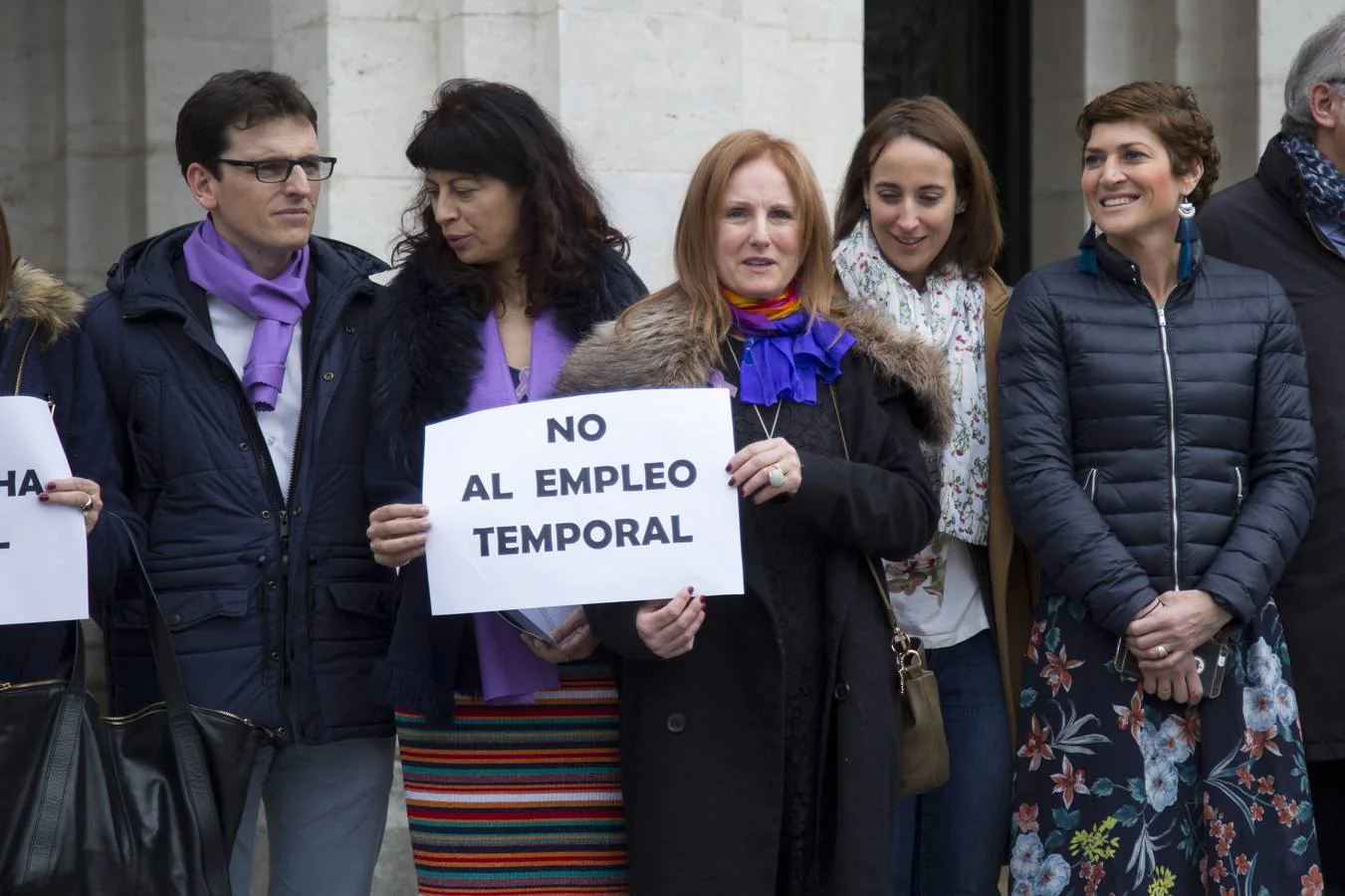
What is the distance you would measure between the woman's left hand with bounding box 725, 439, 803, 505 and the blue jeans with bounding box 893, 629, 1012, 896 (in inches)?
35.0

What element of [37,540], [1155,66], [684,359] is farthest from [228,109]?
[1155,66]

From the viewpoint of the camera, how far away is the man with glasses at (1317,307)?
4656mm

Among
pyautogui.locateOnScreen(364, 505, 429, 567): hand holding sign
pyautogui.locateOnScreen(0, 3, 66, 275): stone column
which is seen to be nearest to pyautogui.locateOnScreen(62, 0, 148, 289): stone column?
pyautogui.locateOnScreen(0, 3, 66, 275): stone column

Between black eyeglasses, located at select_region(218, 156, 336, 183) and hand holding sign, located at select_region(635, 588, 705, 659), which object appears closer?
hand holding sign, located at select_region(635, 588, 705, 659)

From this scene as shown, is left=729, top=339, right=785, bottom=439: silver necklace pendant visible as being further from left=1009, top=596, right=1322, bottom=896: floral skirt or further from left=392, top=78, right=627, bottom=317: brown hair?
left=1009, top=596, right=1322, bottom=896: floral skirt

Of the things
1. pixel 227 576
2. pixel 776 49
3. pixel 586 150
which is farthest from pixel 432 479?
pixel 776 49

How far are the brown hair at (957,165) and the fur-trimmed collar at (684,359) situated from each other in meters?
0.60

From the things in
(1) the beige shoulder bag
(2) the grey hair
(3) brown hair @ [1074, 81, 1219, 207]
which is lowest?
(1) the beige shoulder bag

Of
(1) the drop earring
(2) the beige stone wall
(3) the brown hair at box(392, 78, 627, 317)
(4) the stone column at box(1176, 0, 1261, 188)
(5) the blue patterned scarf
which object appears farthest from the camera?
(4) the stone column at box(1176, 0, 1261, 188)

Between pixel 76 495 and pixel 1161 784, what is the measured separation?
7.67 ft

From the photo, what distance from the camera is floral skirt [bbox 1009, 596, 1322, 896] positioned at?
432 centimetres

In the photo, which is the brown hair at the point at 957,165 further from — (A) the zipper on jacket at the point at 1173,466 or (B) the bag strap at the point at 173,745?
(B) the bag strap at the point at 173,745

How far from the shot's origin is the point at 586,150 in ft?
19.9

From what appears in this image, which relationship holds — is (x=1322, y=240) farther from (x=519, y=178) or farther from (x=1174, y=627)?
(x=519, y=178)
